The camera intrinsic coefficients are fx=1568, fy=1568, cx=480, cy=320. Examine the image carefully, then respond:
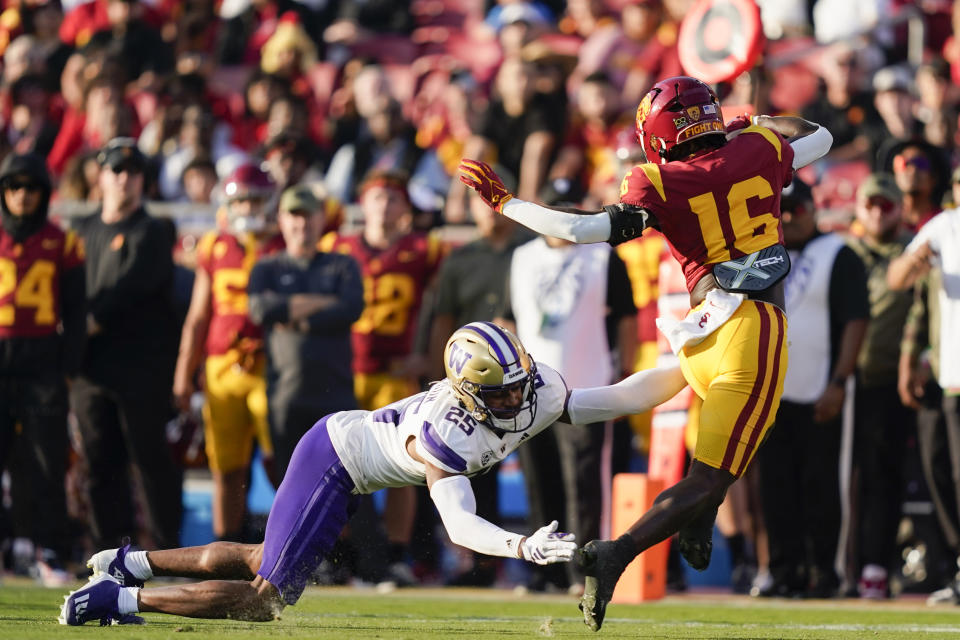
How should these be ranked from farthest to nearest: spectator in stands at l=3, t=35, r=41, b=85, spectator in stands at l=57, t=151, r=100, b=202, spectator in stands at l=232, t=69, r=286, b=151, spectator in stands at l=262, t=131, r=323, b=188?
spectator in stands at l=3, t=35, r=41, b=85 → spectator in stands at l=232, t=69, r=286, b=151 → spectator in stands at l=57, t=151, r=100, b=202 → spectator in stands at l=262, t=131, r=323, b=188

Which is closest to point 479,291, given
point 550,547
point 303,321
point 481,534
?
point 303,321

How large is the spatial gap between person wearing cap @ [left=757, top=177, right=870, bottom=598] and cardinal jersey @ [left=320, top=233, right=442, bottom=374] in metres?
2.35

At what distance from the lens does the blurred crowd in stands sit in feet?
28.8

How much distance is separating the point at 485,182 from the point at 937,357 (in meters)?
3.57

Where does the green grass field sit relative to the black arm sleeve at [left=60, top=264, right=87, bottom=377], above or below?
below

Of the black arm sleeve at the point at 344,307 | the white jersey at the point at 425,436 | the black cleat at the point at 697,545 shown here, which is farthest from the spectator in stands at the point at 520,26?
the black cleat at the point at 697,545

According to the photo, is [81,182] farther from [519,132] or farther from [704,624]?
[704,624]

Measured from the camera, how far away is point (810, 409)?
8.76 metres

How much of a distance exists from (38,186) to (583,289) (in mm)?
3248

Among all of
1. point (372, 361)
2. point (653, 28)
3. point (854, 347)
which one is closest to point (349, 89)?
point (653, 28)

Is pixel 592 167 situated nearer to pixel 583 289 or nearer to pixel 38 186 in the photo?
pixel 583 289

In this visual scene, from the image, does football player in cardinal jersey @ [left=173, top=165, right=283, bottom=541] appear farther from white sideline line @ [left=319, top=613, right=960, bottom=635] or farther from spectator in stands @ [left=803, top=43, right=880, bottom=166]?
spectator in stands @ [left=803, top=43, right=880, bottom=166]

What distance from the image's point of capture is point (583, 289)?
8922 mm

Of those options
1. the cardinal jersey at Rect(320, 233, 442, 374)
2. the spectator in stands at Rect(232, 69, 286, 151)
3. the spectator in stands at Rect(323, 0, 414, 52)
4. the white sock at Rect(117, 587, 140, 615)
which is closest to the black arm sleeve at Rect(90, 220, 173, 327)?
the cardinal jersey at Rect(320, 233, 442, 374)
